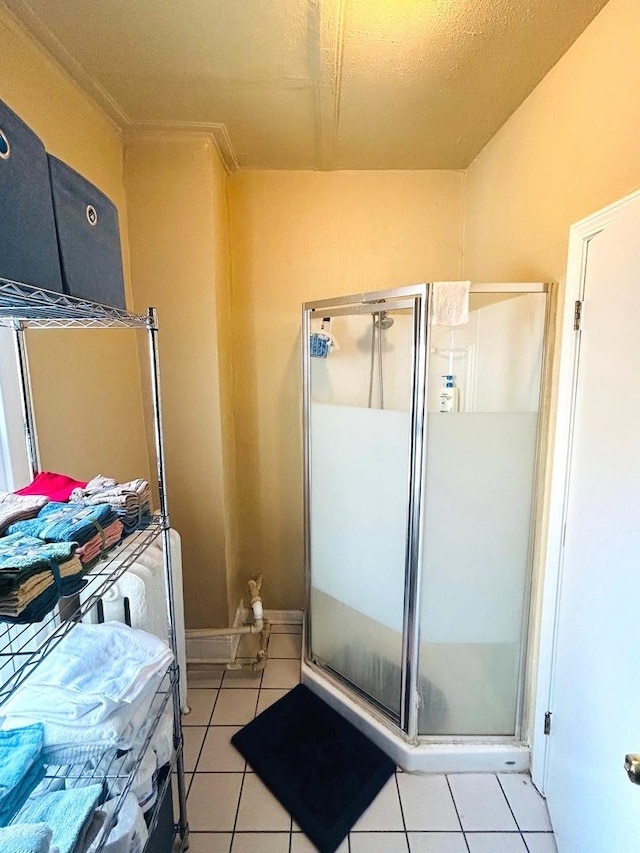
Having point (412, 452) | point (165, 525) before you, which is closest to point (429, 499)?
point (412, 452)

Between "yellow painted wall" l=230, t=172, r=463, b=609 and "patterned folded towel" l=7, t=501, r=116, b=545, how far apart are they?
1257 millimetres

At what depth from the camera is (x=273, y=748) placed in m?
1.47

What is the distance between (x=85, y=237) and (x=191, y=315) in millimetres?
894

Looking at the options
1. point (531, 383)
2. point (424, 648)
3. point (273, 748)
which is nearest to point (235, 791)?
point (273, 748)

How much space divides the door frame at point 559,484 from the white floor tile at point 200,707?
1.30 meters

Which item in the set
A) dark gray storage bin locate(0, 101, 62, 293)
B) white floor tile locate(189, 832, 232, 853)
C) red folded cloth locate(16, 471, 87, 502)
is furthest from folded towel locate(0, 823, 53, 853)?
white floor tile locate(189, 832, 232, 853)

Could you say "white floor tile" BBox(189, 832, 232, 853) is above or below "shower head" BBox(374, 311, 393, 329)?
below

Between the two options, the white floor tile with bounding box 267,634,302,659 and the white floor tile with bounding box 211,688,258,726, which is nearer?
the white floor tile with bounding box 211,688,258,726

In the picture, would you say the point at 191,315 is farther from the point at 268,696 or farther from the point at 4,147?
the point at 268,696

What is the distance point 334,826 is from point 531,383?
1.62m

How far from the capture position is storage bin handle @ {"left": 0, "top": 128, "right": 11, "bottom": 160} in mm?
571

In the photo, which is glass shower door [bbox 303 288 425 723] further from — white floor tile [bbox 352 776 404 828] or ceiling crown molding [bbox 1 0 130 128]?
ceiling crown molding [bbox 1 0 130 128]

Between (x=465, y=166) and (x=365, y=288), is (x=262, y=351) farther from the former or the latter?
(x=465, y=166)

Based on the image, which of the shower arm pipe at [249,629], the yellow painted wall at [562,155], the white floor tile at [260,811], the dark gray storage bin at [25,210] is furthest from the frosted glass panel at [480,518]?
the dark gray storage bin at [25,210]
